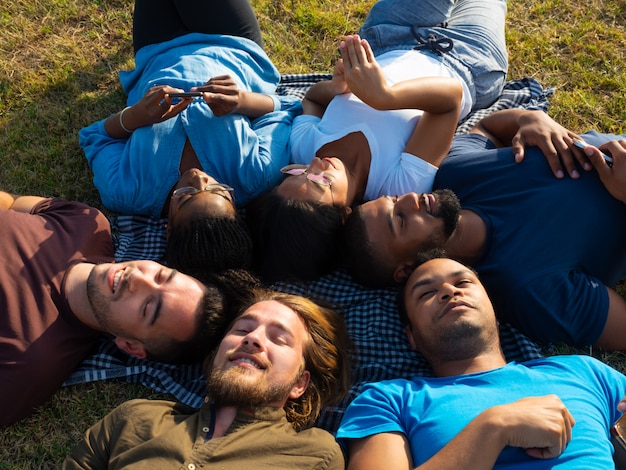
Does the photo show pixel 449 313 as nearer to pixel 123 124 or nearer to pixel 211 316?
pixel 211 316

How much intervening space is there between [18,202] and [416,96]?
2.79 meters

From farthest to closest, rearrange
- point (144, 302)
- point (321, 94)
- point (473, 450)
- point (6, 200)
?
point (321, 94), point (6, 200), point (144, 302), point (473, 450)

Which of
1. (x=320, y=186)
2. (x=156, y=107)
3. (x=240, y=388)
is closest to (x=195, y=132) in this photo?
(x=156, y=107)

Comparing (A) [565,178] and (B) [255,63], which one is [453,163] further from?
(B) [255,63]

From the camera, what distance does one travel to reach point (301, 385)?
3.34 meters

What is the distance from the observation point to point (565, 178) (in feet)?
12.5

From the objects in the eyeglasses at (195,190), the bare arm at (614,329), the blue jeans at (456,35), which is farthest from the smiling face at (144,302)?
the blue jeans at (456,35)

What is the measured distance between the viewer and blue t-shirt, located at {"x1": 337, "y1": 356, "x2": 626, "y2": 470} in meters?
2.85

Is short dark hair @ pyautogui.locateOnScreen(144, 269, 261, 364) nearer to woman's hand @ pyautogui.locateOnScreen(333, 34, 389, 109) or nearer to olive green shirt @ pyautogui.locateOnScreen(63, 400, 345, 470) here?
olive green shirt @ pyautogui.locateOnScreen(63, 400, 345, 470)

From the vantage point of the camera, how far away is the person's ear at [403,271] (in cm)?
385

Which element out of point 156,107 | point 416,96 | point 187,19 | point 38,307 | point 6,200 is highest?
point 187,19

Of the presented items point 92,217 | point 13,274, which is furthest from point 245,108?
point 13,274

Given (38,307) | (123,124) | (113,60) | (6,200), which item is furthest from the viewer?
(113,60)

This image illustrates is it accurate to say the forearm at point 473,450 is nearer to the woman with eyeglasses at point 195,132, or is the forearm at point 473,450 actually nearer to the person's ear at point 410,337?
the person's ear at point 410,337
